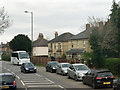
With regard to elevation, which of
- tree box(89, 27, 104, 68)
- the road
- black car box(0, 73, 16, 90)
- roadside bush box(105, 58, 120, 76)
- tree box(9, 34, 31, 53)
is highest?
tree box(9, 34, 31, 53)

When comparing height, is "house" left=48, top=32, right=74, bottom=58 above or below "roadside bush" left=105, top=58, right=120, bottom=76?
above

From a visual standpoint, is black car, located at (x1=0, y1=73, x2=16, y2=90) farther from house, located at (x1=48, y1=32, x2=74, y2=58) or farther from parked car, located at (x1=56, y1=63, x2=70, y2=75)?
house, located at (x1=48, y1=32, x2=74, y2=58)

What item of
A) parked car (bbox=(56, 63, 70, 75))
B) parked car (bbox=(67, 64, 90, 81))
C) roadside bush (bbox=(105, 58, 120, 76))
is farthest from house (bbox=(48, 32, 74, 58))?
parked car (bbox=(67, 64, 90, 81))

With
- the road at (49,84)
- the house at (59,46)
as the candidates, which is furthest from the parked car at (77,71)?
the house at (59,46)

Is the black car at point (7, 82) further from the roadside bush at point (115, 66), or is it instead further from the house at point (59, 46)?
the house at point (59, 46)

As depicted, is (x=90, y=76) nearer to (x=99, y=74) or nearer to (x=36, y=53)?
(x=99, y=74)

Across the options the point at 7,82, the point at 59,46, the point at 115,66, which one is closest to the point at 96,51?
the point at 115,66

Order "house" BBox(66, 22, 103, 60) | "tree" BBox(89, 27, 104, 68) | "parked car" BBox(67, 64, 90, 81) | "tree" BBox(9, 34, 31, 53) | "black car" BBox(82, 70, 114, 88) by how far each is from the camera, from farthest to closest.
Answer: "tree" BBox(9, 34, 31, 53), "house" BBox(66, 22, 103, 60), "tree" BBox(89, 27, 104, 68), "parked car" BBox(67, 64, 90, 81), "black car" BBox(82, 70, 114, 88)

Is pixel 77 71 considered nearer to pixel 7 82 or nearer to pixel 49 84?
pixel 49 84

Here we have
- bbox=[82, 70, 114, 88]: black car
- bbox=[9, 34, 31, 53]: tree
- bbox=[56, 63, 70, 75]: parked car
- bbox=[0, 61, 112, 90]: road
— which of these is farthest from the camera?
bbox=[9, 34, 31, 53]: tree

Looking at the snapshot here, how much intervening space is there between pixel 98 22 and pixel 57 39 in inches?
1090

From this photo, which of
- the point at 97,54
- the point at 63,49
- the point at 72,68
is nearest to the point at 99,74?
the point at 72,68

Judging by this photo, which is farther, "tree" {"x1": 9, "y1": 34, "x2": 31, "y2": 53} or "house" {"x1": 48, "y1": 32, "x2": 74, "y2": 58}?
"tree" {"x1": 9, "y1": 34, "x2": 31, "y2": 53}

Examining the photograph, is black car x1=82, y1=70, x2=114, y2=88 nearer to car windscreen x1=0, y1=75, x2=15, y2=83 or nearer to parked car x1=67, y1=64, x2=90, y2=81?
parked car x1=67, y1=64, x2=90, y2=81
